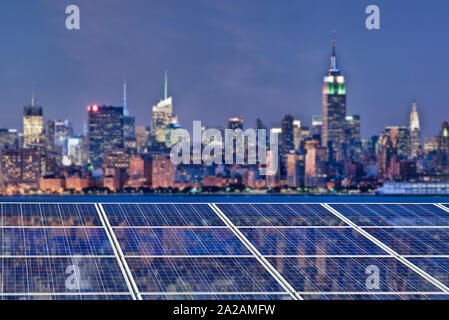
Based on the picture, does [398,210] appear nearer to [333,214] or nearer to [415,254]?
[333,214]

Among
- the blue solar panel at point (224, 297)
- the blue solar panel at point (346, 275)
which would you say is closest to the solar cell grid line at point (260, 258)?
the blue solar panel at point (346, 275)

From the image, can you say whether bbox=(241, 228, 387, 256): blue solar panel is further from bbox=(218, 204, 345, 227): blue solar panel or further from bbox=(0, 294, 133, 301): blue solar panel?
bbox=(0, 294, 133, 301): blue solar panel

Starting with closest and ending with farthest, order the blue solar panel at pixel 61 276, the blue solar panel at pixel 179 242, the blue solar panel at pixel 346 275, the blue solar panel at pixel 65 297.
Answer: the blue solar panel at pixel 65 297 < the blue solar panel at pixel 61 276 < the blue solar panel at pixel 346 275 < the blue solar panel at pixel 179 242

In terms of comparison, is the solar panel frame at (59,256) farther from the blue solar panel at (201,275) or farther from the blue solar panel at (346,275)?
the blue solar panel at (346,275)

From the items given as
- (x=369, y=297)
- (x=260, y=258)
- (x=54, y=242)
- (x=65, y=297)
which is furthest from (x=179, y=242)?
(x=369, y=297)

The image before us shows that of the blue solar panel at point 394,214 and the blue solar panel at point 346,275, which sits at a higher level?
the blue solar panel at point 394,214
